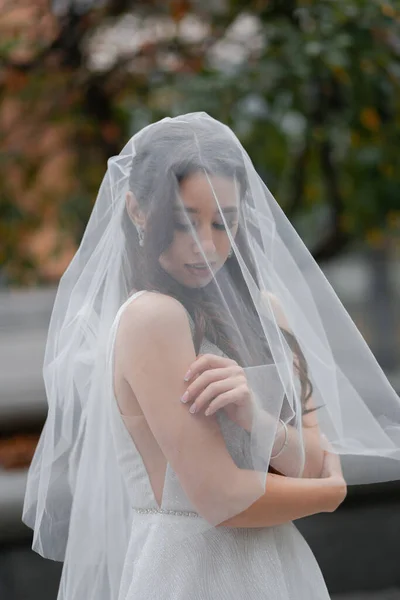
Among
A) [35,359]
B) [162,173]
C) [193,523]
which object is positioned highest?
[162,173]

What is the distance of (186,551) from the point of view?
1.71 metres

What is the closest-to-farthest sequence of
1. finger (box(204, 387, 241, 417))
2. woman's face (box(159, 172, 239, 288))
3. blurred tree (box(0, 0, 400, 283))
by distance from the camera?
finger (box(204, 387, 241, 417))
woman's face (box(159, 172, 239, 288))
blurred tree (box(0, 0, 400, 283))

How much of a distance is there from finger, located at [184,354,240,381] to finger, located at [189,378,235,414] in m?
0.03

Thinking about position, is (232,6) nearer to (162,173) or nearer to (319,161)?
(319,161)

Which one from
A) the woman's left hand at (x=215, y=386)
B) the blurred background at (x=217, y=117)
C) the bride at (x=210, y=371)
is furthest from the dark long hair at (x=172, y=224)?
the blurred background at (x=217, y=117)

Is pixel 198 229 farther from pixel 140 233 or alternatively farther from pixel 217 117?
pixel 217 117

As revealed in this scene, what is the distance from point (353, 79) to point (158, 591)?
2579mm

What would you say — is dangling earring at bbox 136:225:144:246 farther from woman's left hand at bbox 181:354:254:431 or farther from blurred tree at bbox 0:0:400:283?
blurred tree at bbox 0:0:400:283

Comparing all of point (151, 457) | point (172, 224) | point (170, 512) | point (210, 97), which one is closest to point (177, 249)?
point (172, 224)

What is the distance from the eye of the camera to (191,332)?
1658mm

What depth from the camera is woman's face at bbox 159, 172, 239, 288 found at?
1.66m

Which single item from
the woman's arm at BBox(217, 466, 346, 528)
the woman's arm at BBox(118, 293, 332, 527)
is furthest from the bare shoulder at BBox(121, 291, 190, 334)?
the woman's arm at BBox(217, 466, 346, 528)

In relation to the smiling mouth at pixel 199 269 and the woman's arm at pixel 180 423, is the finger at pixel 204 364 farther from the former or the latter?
the smiling mouth at pixel 199 269

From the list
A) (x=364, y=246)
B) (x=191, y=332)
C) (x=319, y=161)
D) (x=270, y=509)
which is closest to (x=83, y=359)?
(x=191, y=332)
